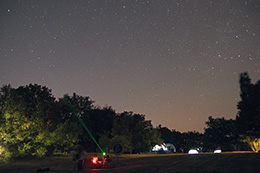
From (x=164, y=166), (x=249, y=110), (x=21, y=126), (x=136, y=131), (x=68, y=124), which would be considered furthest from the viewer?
(x=136, y=131)

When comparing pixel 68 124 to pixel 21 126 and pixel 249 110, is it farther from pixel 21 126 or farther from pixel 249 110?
pixel 249 110

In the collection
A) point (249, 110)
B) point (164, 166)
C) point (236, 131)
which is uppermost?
point (249, 110)

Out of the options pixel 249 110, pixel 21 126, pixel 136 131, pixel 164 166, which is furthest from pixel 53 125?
pixel 249 110

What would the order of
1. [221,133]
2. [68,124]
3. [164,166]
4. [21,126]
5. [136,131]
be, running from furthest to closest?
[221,133] → [136,131] → [68,124] → [21,126] → [164,166]

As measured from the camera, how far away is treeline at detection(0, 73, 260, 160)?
3706cm

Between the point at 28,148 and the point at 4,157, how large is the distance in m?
4.16

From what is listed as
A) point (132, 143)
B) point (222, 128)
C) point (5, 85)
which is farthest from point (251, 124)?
point (5, 85)

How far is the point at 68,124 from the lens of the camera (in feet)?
149

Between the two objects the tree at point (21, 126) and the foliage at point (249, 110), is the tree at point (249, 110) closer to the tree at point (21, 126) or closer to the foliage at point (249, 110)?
the foliage at point (249, 110)

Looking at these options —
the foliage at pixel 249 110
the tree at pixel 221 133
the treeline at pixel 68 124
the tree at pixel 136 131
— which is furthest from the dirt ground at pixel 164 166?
the tree at pixel 221 133

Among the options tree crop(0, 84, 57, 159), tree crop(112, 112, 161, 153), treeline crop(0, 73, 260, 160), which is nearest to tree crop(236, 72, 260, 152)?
treeline crop(0, 73, 260, 160)

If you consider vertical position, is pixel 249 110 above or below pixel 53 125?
above

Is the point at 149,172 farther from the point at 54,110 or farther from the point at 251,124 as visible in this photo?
the point at 251,124

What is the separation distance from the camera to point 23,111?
125ft
